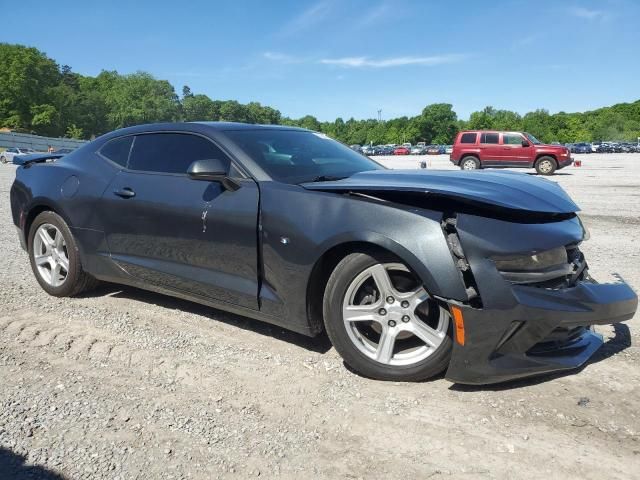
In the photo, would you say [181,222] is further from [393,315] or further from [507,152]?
[507,152]

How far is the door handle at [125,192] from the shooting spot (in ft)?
12.9

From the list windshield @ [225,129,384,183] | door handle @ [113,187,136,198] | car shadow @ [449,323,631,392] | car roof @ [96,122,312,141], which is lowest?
car shadow @ [449,323,631,392]

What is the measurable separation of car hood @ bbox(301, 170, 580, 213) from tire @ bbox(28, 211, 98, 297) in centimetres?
230

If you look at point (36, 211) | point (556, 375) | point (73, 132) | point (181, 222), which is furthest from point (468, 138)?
point (73, 132)

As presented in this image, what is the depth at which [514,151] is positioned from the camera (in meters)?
22.8

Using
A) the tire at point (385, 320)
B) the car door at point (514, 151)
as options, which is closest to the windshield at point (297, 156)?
the tire at point (385, 320)

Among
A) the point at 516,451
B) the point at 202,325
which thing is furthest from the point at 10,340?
the point at 516,451

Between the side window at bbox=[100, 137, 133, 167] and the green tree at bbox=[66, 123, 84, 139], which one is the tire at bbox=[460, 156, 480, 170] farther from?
the green tree at bbox=[66, 123, 84, 139]

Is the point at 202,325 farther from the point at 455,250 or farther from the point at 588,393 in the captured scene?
the point at 588,393

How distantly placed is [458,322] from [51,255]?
143 inches

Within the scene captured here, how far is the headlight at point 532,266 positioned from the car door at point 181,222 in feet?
4.83

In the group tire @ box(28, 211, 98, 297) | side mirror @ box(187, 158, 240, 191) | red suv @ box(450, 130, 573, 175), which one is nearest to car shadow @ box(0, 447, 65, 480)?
side mirror @ box(187, 158, 240, 191)

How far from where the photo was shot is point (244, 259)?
3.32 m

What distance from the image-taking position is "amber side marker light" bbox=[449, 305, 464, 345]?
101 inches
